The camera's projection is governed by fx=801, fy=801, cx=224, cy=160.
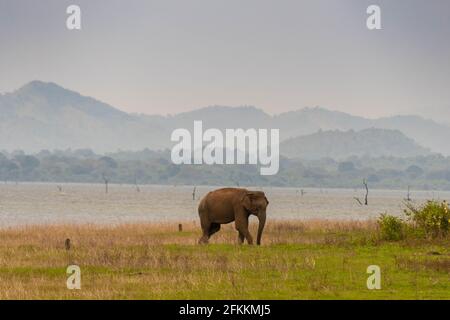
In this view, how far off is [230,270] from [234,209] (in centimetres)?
1229

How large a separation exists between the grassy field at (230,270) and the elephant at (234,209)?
1891 millimetres

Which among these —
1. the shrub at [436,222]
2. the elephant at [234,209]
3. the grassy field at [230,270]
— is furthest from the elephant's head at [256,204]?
the shrub at [436,222]

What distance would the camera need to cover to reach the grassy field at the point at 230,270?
23.8 meters

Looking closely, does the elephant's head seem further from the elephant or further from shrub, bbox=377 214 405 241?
shrub, bbox=377 214 405 241

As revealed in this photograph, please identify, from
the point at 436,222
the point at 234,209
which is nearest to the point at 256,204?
the point at 234,209

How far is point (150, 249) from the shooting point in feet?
122

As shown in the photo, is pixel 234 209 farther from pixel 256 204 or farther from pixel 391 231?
pixel 391 231

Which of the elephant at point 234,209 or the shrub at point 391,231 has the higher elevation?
the elephant at point 234,209

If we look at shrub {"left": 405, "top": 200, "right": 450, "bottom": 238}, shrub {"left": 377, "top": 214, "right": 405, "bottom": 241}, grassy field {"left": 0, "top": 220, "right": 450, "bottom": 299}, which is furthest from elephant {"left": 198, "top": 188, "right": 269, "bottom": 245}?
shrub {"left": 405, "top": 200, "right": 450, "bottom": 238}

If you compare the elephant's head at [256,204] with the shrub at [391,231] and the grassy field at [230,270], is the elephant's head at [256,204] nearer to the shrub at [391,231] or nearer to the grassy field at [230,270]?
the grassy field at [230,270]

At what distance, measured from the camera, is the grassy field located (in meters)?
23.8

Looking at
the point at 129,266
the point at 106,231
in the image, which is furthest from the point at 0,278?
the point at 106,231
